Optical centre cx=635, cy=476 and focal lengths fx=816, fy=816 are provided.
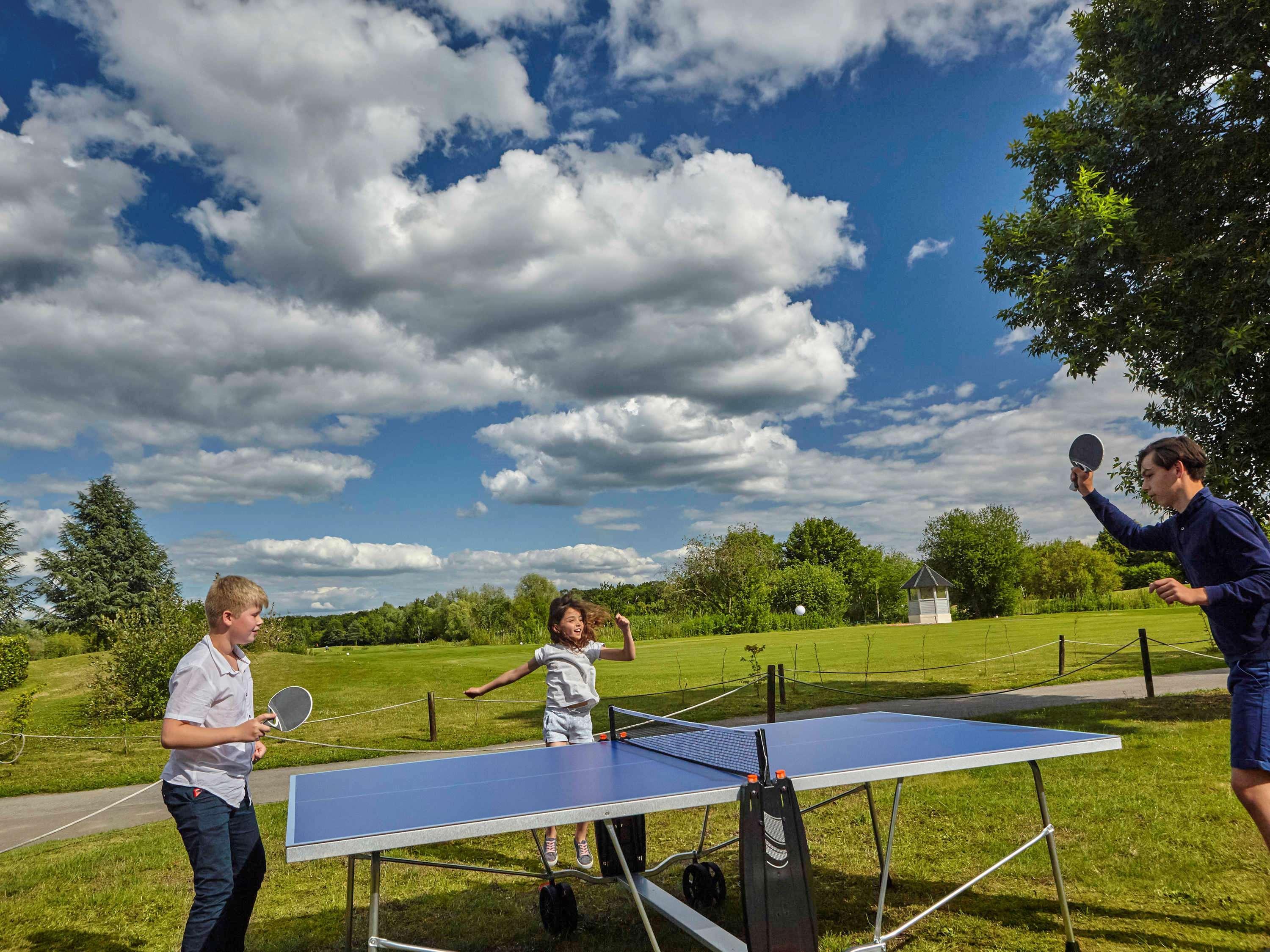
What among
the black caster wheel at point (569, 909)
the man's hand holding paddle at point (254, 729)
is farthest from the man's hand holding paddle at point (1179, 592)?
the man's hand holding paddle at point (254, 729)

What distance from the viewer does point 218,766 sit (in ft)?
12.4

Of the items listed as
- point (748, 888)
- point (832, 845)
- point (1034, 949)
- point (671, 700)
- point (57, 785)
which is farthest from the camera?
point (671, 700)

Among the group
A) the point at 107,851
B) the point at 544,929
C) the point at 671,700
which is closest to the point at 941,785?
the point at 544,929

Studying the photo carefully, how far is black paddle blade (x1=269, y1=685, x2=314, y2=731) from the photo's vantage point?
392 cm

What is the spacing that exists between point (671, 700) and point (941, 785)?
10.1m

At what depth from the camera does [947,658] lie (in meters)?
26.0

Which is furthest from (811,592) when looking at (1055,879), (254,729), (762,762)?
(254,729)

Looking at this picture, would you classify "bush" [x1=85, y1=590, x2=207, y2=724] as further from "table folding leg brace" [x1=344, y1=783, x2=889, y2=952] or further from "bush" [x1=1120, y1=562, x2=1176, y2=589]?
"bush" [x1=1120, y1=562, x2=1176, y2=589]

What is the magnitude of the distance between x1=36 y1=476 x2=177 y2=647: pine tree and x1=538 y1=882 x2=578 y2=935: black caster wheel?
4769cm

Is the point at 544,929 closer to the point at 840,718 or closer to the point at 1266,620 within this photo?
the point at 840,718

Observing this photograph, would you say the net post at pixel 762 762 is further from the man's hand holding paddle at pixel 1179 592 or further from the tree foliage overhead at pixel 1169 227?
the tree foliage overhead at pixel 1169 227

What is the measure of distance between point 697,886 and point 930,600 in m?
53.2

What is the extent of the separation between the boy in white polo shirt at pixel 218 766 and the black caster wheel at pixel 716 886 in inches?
113

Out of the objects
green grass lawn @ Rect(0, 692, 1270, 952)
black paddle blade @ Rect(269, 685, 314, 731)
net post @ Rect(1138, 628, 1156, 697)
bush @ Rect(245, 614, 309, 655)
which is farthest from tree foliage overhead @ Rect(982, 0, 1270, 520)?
bush @ Rect(245, 614, 309, 655)
